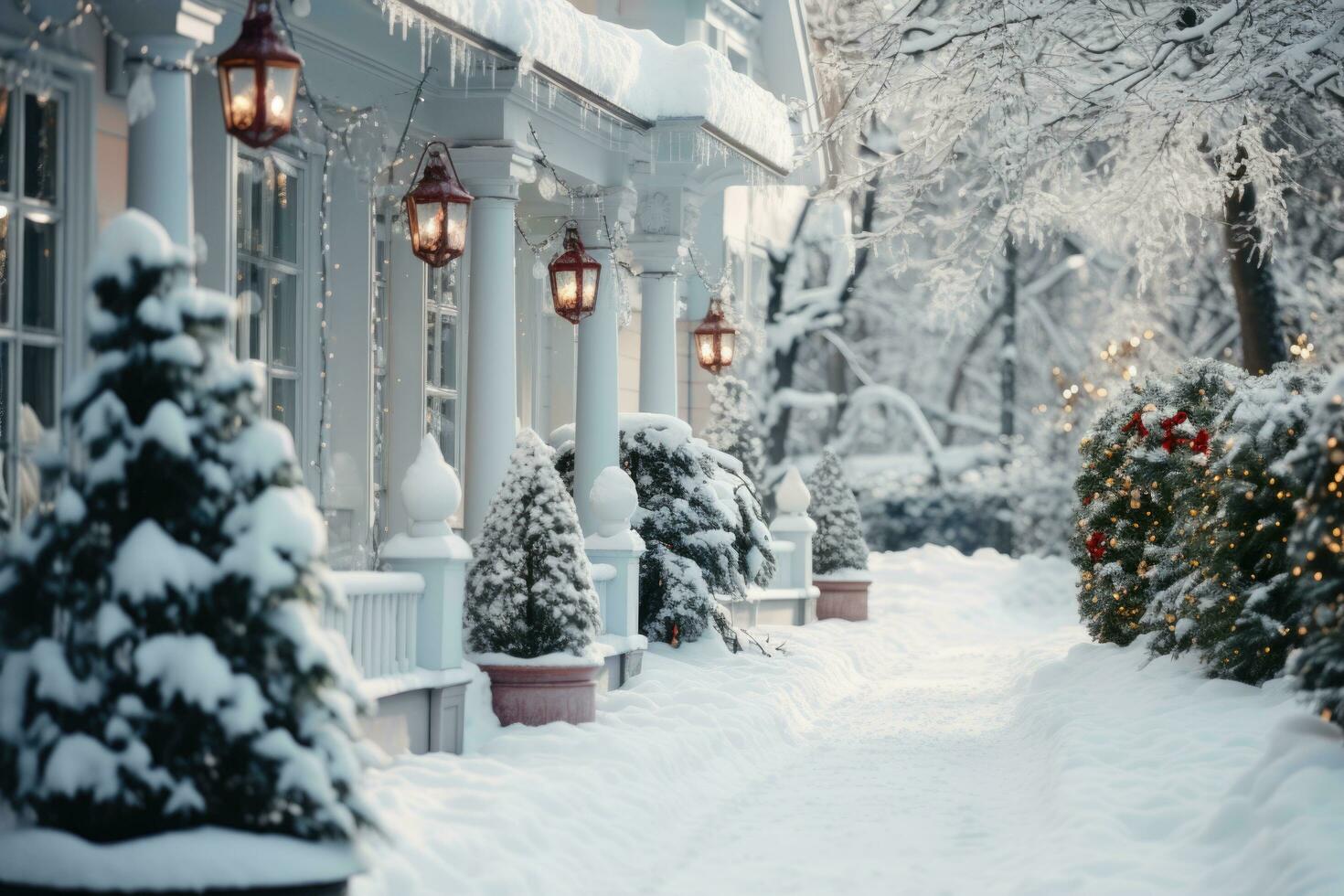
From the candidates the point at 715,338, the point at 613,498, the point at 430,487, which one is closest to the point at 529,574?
the point at 430,487

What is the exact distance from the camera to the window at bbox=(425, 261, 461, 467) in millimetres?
12234

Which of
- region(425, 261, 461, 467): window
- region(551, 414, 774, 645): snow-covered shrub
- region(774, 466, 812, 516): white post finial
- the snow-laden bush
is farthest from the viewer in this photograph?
the snow-laden bush

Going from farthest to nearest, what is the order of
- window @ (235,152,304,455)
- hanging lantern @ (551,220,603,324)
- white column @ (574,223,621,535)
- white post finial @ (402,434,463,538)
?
white column @ (574,223,621,535) → hanging lantern @ (551,220,603,324) → window @ (235,152,304,455) → white post finial @ (402,434,463,538)

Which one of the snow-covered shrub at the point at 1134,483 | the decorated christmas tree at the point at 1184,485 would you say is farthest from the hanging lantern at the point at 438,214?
the snow-covered shrub at the point at 1134,483

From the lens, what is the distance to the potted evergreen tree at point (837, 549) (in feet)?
59.2

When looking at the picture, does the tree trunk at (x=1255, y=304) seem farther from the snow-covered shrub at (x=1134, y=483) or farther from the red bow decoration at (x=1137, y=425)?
the red bow decoration at (x=1137, y=425)

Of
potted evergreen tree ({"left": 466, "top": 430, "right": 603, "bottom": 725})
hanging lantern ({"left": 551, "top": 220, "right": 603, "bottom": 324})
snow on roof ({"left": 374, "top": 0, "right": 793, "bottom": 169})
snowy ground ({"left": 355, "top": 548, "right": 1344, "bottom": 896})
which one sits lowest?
snowy ground ({"left": 355, "top": 548, "right": 1344, "bottom": 896})

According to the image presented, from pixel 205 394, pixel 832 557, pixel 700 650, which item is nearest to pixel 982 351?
pixel 832 557

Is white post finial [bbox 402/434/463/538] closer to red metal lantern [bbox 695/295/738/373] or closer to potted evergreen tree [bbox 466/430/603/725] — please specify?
potted evergreen tree [bbox 466/430/603/725]

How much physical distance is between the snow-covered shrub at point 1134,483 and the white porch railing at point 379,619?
5366 mm

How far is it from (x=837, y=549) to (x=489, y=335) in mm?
8713

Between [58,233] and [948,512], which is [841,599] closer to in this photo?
[948,512]

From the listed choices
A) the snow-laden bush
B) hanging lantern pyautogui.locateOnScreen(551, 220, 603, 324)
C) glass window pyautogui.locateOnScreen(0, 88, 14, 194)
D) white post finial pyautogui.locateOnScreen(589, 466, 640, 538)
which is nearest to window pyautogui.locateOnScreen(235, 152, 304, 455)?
hanging lantern pyautogui.locateOnScreen(551, 220, 603, 324)

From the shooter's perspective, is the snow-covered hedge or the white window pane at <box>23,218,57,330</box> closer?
the white window pane at <box>23,218,57,330</box>
